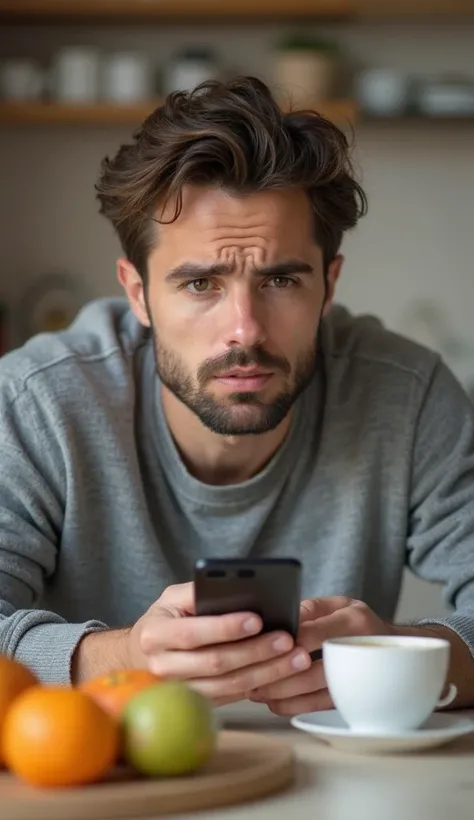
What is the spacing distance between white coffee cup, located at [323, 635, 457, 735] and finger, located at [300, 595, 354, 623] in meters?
0.22

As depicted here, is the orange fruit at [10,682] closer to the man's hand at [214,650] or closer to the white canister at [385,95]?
the man's hand at [214,650]

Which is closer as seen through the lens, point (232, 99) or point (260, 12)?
point (232, 99)

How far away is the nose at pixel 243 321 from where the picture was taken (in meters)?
1.59

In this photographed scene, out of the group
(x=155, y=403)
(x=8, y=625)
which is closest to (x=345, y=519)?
→ (x=155, y=403)

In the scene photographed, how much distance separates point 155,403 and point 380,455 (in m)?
0.34

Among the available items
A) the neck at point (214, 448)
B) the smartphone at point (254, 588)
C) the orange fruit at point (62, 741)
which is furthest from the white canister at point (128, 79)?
the orange fruit at point (62, 741)

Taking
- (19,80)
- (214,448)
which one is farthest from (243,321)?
(19,80)

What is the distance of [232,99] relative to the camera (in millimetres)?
1743

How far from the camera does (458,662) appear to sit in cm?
140

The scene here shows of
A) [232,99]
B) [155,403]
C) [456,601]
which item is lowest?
[456,601]

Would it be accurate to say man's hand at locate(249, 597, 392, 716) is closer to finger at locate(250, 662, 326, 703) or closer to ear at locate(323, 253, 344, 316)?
finger at locate(250, 662, 326, 703)

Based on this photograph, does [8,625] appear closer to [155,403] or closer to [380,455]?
[155,403]

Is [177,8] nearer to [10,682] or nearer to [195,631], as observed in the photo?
[195,631]

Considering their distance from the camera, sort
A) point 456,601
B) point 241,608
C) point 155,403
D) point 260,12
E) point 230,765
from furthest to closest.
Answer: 1. point 260,12
2. point 155,403
3. point 456,601
4. point 241,608
5. point 230,765
